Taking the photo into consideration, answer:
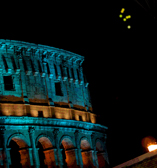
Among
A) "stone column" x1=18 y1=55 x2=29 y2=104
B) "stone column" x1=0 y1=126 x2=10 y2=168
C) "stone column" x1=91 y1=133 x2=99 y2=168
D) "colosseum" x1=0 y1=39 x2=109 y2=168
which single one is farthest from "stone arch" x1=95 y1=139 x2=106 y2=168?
"stone column" x1=0 y1=126 x2=10 y2=168

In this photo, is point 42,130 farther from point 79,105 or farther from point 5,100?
point 79,105

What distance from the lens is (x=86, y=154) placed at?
37.2 m

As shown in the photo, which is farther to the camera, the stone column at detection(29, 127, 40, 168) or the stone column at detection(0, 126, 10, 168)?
the stone column at detection(29, 127, 40, 168)

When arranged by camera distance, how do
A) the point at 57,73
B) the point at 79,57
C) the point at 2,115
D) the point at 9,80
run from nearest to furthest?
the point at 2,115
the point at 9,80
the point at 57,73
the point at 79,57

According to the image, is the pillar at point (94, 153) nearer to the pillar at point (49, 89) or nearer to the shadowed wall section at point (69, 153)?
the shadowed wall section at point (69, 153)

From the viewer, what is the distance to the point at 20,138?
3123cm

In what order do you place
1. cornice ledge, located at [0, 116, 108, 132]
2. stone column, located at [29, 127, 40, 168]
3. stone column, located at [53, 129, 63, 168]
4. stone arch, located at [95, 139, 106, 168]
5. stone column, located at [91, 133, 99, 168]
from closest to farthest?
cornice ledge, located at [0, 116, 108, 132] → stone column, located at [29, 127, 40, 168] → stone column, located at [53, 129, 63, 168] → stone column, located at [91, 133, 99, 168] → stone arch, located at [95, 139, 106, 168]

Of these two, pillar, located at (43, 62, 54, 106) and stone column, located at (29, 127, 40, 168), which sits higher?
pillar, located at (43, 62, 54, 106)

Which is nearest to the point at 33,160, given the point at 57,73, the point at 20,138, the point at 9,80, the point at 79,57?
Answer: the point at 20,138

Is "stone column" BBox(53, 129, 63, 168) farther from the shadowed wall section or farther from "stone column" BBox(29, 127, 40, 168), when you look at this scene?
"stone column" BBox(29, 127, 40, 168)

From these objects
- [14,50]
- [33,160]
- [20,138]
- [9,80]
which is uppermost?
[14,50]

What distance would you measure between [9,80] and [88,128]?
411 inches

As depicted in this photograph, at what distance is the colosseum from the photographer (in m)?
31.2

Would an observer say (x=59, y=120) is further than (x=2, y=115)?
Yes
